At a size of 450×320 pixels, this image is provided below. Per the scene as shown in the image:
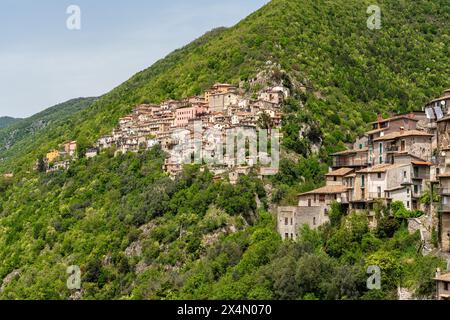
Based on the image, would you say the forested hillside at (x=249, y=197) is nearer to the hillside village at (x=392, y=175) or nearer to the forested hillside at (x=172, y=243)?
the forested hillside at (x=172, y=243)

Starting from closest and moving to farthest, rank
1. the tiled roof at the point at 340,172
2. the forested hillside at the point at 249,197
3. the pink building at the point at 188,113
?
the forested hillside at the point at 249,197 < the tiled roof at the point at 340,172 < the pink building at the point at 188,113

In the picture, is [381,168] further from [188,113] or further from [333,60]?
[333,60]

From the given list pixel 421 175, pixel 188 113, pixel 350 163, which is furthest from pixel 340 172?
pixel 188 113

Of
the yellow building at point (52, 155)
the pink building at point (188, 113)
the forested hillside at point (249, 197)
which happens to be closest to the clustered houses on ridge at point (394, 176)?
the forested hillside at point (249, 197)

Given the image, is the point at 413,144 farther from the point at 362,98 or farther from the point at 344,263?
the point at 362,98

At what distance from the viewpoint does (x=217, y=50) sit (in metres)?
91.7

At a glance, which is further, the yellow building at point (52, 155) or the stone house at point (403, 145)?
the yellow building at point (52, 155)

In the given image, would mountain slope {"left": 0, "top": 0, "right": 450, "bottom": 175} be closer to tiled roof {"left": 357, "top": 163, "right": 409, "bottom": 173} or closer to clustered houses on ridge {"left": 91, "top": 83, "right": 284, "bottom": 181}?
clustered houses on ridge {"left": 91, "top": 83, "right": 284, "bottom": 181}

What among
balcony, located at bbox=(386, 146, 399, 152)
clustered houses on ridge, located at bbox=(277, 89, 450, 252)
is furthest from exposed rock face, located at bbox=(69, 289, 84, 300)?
balcony, located at bbox=(386, 146, 399, 152)

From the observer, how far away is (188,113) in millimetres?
75875

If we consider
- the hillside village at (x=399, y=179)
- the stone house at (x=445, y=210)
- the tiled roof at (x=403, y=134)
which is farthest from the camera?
the tiled roof at (x=403, y=134)

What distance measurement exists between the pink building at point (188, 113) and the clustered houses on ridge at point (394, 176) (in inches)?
1127

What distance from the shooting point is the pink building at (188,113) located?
245ft

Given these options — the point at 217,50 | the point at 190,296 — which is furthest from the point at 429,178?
the point at 217,50
